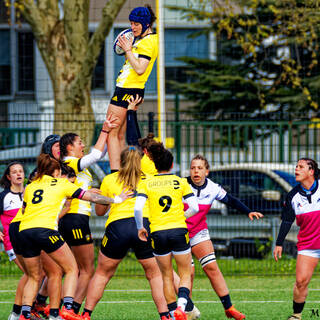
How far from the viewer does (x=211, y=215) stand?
46.8 feet

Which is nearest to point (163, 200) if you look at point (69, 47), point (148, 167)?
point (148, 167)

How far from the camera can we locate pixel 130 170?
8617mm

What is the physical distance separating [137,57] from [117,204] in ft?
6.04

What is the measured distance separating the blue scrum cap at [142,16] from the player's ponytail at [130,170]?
65.6 inches

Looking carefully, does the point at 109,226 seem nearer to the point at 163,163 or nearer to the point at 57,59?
the point at 163,163

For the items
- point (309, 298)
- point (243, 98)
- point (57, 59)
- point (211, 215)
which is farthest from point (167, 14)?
point (309, 298)

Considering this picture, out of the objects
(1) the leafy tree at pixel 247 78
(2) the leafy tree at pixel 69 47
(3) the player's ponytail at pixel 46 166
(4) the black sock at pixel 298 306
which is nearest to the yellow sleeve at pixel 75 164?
(3) the player's ponytail at pixel 46 166

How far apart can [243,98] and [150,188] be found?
12.8m

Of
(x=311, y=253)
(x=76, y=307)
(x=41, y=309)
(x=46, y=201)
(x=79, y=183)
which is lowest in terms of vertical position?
(x=41, y=309)

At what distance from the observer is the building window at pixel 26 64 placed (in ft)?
80.4

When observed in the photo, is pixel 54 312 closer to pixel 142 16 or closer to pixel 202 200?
pixel 202 200

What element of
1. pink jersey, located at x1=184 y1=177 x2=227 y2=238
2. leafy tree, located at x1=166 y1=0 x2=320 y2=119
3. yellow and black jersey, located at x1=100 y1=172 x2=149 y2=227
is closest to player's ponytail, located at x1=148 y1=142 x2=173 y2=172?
yellow and black jersey, located at x1=100 y1=172 x2=149 y2=227

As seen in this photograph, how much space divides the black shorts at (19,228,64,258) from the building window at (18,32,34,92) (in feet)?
53.5

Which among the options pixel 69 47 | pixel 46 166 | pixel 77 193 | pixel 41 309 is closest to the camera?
pixel 77 193
